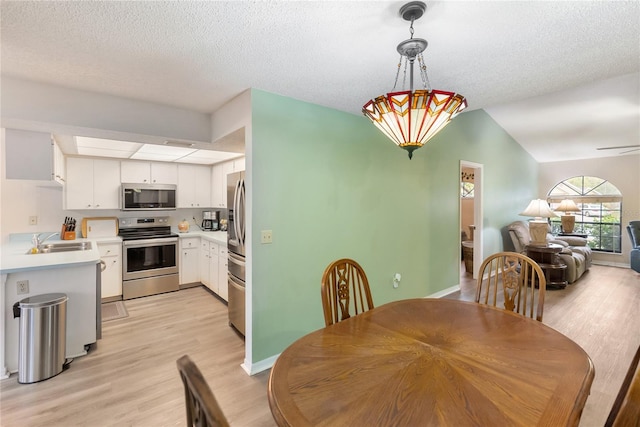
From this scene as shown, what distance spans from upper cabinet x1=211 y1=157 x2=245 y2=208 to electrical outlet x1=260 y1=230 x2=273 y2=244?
88.0 inches

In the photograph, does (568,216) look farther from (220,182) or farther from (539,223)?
(220,182)

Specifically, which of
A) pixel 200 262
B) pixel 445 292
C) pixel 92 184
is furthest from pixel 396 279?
pixel 92 184

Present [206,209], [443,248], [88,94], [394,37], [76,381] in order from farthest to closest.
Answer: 1. [206,209]
2. [443,248]
3. [88,94]
4. [76,381]
5. [394,37]

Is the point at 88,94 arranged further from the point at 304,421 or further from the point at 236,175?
the point at 304,421

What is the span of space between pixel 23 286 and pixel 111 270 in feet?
5.51

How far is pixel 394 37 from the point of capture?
1.70 m

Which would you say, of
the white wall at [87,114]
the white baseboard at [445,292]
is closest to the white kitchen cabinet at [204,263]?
the white wall at [87,114]

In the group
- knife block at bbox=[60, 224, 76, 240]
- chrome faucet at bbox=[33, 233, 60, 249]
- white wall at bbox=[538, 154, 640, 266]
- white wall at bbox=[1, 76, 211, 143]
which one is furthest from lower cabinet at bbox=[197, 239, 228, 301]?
→ white wall at bbox=[538, 154, 640, 266]

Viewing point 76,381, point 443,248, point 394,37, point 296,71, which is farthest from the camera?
point 443,248

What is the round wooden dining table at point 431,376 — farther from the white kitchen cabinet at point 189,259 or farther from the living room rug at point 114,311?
the white kitchen cabinet at point 189,259

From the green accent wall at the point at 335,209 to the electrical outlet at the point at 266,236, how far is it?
4 centimetres

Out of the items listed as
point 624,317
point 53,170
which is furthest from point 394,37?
point 624,317

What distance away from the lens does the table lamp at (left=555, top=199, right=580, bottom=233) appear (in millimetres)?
6566

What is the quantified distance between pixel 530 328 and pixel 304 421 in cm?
132
